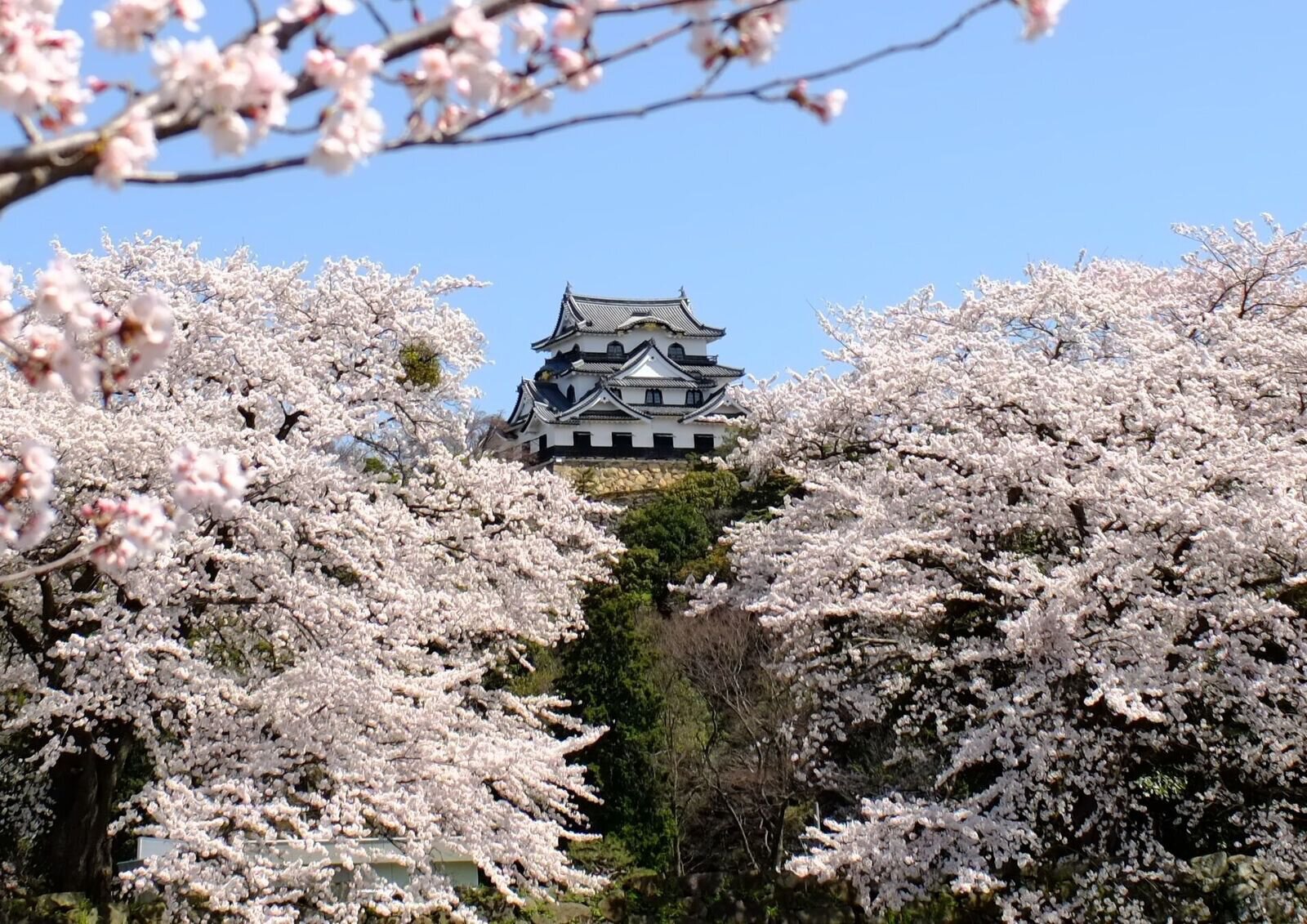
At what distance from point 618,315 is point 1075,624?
132 feet

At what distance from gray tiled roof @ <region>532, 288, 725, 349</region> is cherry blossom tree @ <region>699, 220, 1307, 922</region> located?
116 feet

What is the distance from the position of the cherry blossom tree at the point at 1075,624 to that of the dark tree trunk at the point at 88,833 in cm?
512

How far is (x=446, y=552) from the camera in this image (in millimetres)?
12906

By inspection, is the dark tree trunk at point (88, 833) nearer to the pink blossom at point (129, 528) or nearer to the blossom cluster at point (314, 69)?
the pink blossom at point (129, 528)

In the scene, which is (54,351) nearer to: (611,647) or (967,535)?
(967,535)

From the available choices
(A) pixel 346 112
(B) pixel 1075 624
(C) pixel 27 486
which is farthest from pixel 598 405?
(A) pixel 346 112

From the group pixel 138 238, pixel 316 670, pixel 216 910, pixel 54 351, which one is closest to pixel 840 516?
pixel 316 670

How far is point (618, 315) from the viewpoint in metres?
48.7

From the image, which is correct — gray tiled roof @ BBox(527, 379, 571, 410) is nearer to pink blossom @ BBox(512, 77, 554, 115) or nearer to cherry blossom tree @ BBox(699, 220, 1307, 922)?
cherry blossom tree @ BBox(699, 220, 1307, 922)

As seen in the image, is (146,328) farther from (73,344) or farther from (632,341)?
(632,341)

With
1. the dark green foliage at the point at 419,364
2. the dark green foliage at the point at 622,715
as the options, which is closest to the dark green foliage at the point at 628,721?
the dark green foliage at the point at 622,715

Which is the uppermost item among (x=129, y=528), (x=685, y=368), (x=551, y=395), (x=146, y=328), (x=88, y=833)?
(x=685, y=368)

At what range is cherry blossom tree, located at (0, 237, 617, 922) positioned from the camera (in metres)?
9.52

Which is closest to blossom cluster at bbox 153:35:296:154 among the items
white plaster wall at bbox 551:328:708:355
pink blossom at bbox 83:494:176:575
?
pink blossom at bbox 83:494:176:575
